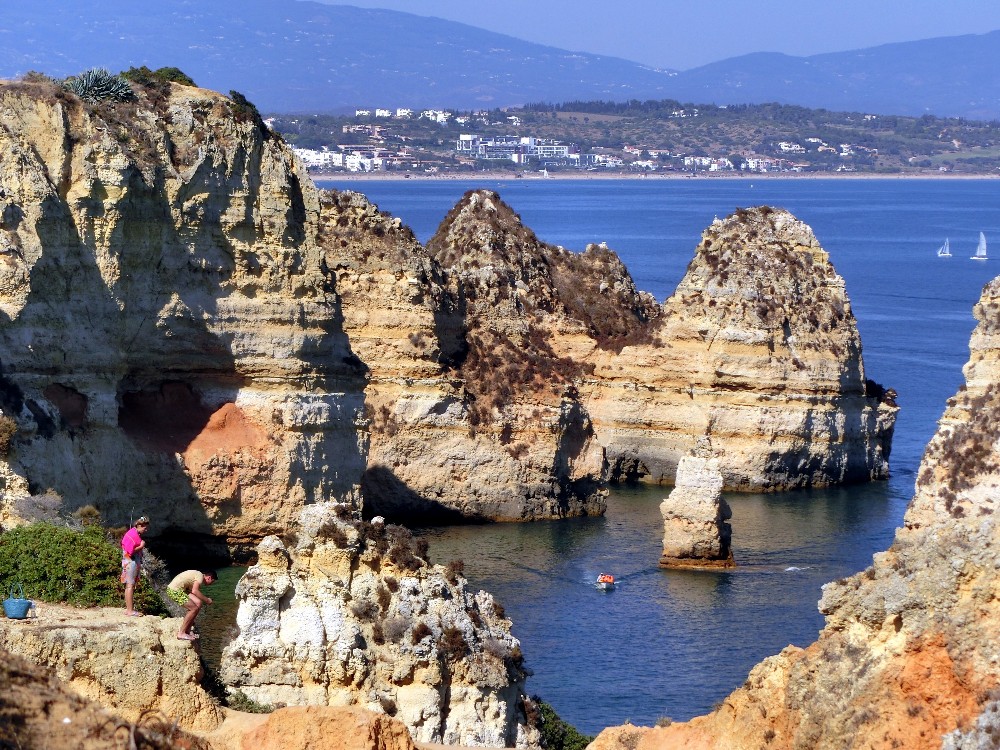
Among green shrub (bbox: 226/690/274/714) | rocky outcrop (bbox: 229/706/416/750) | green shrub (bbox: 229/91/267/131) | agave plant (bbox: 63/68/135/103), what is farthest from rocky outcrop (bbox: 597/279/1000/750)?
green shrub (bbox: 229/91/267/131)

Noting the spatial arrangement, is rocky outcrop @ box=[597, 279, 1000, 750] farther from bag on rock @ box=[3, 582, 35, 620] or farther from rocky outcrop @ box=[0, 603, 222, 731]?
bag on rock @ box=[3, 582, 35, 620]

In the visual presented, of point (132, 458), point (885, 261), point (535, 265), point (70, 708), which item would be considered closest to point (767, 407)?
point (535, 265)

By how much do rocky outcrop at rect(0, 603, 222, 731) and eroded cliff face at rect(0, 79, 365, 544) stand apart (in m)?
16.9

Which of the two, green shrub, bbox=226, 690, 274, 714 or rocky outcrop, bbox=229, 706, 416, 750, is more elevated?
rocky outcrop, bbox=229, 706, 416, 750

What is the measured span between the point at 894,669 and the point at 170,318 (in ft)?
91.4

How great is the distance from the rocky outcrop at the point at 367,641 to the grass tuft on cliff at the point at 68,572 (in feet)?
5.78

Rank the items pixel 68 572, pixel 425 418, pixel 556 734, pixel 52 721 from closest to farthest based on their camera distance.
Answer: pixel 52 721 → pixel 68 572 → pixel 556 734 → pixel 425 418

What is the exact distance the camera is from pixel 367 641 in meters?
26.4

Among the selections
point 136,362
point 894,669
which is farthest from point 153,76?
point 894,669

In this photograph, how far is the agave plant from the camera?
144 ft

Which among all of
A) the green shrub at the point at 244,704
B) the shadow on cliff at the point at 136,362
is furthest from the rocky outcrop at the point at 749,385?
the green shrub at the point at 244,704

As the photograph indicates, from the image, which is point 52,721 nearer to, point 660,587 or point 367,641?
point 367,641

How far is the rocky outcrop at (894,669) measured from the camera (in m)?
18.5

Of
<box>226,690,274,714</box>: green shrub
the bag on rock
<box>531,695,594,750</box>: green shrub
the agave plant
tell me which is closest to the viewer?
the bag on rock
